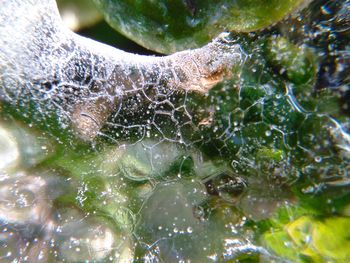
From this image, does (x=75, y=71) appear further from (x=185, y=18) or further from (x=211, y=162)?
(x=211, y=162)

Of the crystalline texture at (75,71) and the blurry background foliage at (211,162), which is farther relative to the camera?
the crystalline texture at (75,71)

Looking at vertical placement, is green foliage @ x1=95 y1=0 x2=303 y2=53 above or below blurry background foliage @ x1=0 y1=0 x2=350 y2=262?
above

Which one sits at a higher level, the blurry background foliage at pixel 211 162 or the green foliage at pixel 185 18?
the green foliage at pixel 185 18

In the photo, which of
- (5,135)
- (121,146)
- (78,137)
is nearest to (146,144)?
(121,146)

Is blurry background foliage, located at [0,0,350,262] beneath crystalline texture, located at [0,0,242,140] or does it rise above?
beneath

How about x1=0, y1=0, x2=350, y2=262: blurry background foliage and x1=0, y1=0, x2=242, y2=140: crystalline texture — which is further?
x1=0, y1=0, x2=242, y2=140: crystalline texture

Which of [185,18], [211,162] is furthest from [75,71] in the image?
[211,162]

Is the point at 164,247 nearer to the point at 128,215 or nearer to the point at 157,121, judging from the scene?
the point at 128,215

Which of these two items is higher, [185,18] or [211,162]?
[185,18]
